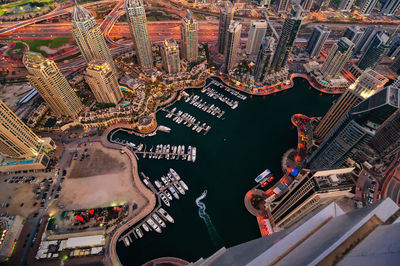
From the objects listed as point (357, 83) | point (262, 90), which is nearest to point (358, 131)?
point (357, 83)

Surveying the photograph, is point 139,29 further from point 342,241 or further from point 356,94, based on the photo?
point 342,241

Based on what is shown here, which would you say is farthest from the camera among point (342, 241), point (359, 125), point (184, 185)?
point (184, 185)

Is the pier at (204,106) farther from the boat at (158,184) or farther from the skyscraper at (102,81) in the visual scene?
the boat at (158,184)

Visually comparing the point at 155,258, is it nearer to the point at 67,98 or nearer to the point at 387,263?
the point at 387,263

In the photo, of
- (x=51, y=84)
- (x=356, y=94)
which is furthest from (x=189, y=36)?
(x=356, y=94)

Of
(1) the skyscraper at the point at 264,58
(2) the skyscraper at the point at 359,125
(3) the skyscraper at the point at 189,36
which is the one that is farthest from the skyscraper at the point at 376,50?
(3) the skyscraper at the point at 189,36

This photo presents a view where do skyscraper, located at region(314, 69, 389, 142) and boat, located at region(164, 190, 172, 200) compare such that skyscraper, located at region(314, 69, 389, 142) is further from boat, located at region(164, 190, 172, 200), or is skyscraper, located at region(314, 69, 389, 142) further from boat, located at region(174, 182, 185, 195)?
boat, located at region(164, 190, 172, 200)
